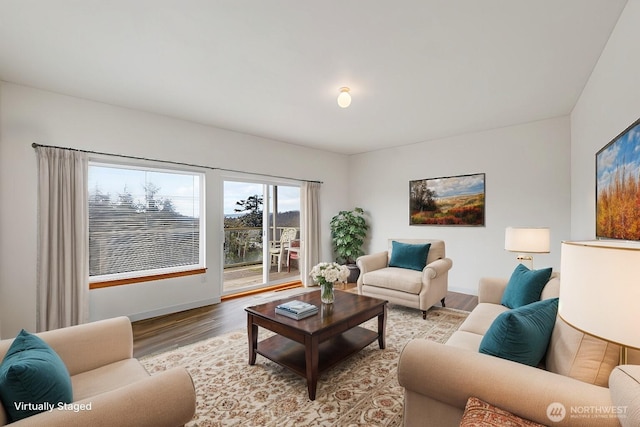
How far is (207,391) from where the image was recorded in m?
2.11

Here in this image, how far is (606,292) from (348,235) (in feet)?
16.1

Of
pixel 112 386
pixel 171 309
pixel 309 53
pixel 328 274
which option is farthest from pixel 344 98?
pixel 171 309

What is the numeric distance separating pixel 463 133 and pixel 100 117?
511 cm

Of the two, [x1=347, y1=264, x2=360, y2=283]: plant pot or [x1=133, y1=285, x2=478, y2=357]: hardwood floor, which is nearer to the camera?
[x1=133, y1=285, x2=478, y2=357]: hardwood floor

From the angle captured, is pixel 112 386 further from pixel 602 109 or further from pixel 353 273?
pixel 353 273

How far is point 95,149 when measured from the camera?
129 inches

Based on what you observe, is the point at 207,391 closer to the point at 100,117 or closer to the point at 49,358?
the point at 49,358

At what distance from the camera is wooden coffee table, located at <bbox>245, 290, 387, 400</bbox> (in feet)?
6.72

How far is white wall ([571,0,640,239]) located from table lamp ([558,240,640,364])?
1.52 meters

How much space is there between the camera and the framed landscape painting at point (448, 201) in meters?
4.65

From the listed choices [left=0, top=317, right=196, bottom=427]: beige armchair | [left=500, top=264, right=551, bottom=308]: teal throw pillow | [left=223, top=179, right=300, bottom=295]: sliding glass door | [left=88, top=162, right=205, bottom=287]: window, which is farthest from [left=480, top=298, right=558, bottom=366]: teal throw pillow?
[left=223, top=179, right=300, bottom=295]: sliding glass door

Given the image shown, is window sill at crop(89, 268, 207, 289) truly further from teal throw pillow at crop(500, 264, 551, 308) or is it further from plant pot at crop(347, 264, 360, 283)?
teal throw pillow at crop(500, 264, 551, 308)

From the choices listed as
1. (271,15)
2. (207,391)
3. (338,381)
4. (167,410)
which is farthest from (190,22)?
(338,381)

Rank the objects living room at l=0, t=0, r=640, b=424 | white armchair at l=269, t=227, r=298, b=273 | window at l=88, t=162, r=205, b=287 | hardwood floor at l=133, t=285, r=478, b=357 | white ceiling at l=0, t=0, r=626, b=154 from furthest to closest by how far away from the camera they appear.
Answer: white armchair at l=269, t=227, r=298, b=273 → window at l=88, t=162, r=205, b=287 → hardwood floor at l=133, t=285, r=478, b=357 → living room at l=0, t=0, r=640, b=424 → white ceiling at l=0, t=0, r=626, b=154
